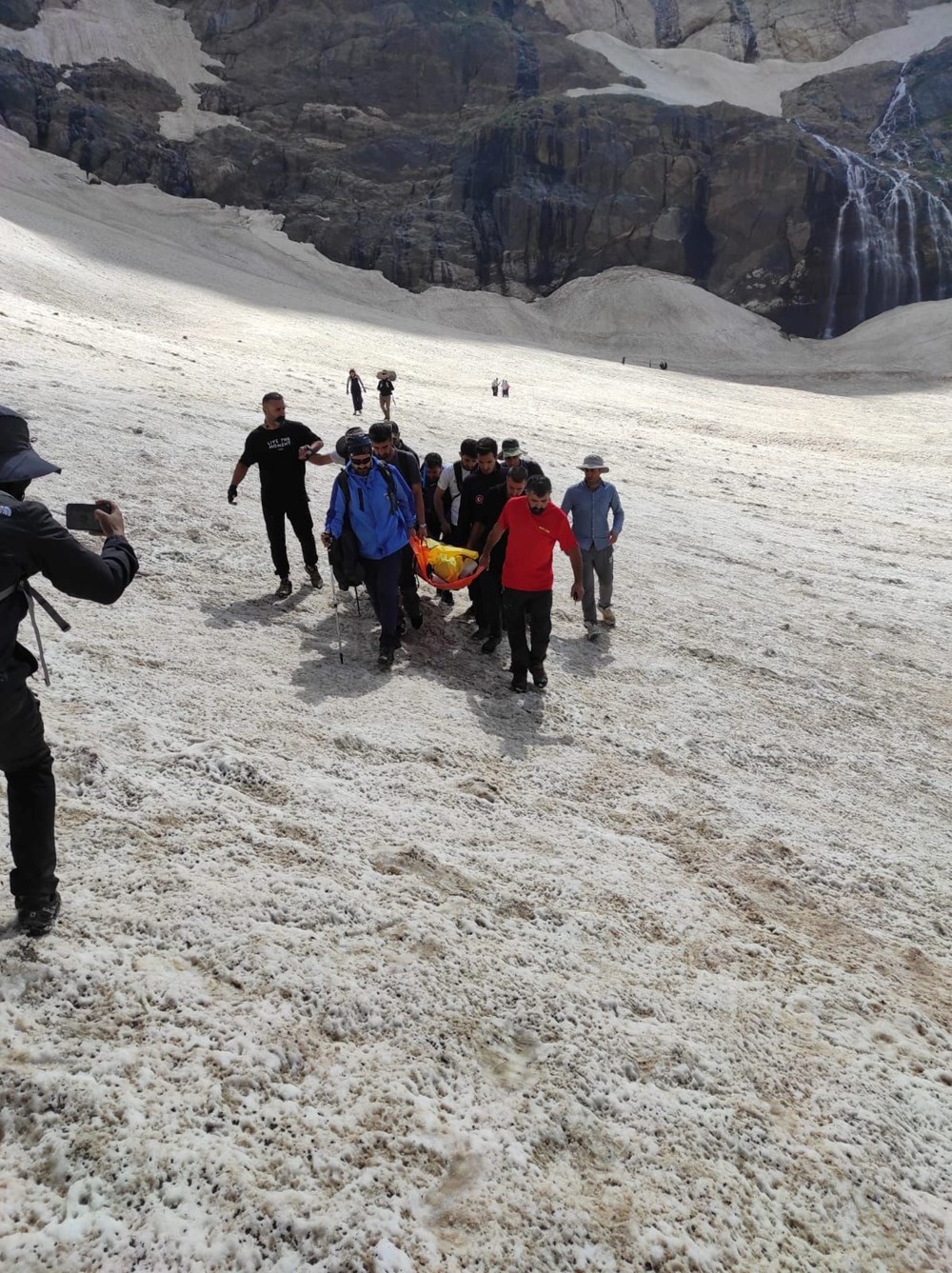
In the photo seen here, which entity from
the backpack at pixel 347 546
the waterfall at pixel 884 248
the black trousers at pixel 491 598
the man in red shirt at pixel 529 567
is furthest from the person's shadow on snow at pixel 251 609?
the waterfall at pixel 884 248

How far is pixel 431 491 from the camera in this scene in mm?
7855

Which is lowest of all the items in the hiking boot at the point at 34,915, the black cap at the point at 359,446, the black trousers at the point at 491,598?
the hiking boot at the point at 34,915

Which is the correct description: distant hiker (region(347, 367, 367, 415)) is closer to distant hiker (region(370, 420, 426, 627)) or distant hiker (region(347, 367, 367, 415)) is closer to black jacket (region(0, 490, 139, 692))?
distant hiker (region(370, 420, 426, 627))

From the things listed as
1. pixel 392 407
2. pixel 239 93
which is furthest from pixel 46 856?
pixel 239 93

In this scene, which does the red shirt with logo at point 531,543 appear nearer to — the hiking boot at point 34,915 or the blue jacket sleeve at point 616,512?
the blue jacket sleeve at point 616,512

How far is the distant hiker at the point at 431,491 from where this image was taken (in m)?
7.75

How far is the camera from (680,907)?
4.04 m

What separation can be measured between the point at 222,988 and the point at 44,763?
1057mm

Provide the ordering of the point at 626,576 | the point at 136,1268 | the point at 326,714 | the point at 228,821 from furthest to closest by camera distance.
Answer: the point at 626,576
the point at 326,714
the point at 228,821
the point at 136,1268

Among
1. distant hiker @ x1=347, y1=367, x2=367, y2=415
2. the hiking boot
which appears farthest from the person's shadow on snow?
distant hiker @ x1=347, y1=367, x2=367, y2=415

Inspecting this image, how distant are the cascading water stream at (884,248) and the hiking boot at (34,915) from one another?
213 feet

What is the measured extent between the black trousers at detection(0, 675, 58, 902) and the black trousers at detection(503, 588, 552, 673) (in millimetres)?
3713

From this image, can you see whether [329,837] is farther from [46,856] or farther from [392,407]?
[392,407]

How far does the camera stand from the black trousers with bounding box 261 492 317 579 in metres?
6.94
